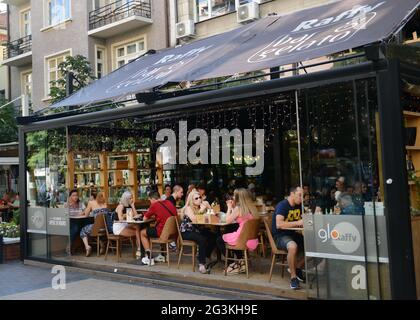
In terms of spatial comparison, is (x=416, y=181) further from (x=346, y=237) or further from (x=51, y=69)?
(x=51, y=69)

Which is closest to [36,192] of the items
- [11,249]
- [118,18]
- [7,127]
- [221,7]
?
[11,249]

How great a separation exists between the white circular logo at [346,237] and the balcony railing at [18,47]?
19.4 m

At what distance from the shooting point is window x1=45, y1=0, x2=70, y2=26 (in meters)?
19.0


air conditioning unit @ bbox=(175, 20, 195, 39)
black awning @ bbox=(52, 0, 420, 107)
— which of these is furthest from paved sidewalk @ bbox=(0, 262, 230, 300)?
air conditioning unit @ bbox=(175, 20, 195, 39)

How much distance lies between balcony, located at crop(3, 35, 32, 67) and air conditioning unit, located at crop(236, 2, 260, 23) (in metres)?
11.8

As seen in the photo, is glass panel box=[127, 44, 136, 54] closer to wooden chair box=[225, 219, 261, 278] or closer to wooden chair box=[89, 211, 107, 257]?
wooden chair box=[89, 211, 107, 257]

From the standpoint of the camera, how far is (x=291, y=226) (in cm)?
660

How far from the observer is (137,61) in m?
11.0

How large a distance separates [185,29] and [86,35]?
16.4 ft

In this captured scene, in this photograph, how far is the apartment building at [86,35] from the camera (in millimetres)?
16188

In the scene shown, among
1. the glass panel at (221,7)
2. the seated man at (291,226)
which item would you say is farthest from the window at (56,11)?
the seated man at (291,226)
